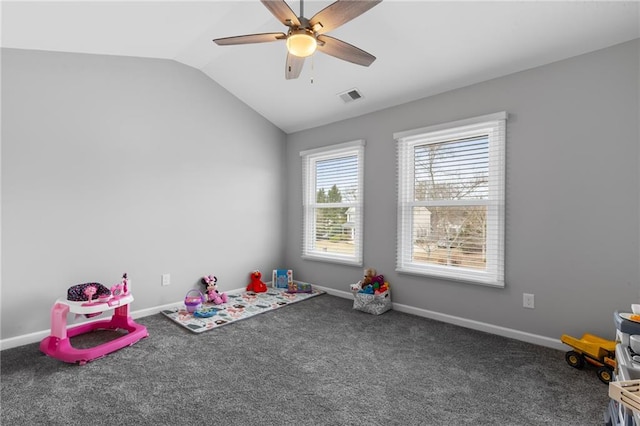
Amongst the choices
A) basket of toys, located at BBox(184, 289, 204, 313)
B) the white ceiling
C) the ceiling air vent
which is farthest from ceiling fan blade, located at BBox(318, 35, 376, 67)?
basket of toys, located at BBox(184, 289, 204, 313)

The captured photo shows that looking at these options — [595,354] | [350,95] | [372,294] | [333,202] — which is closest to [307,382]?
[372,294]

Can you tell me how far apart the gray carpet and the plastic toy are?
0.07 metres

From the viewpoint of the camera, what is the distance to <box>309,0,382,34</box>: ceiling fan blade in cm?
171

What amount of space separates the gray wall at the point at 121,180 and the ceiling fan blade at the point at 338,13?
231cm

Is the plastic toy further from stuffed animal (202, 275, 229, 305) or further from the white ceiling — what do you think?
stuffed animal (202, 275, 229, 305)

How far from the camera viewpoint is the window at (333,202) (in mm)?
4031

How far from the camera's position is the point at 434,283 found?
3.27 metres

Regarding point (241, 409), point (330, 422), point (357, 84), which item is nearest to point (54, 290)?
point (241, 409)

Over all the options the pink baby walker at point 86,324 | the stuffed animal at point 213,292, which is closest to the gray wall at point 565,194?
the stuffed animal at point 213,292

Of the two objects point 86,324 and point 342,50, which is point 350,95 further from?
point 86,324

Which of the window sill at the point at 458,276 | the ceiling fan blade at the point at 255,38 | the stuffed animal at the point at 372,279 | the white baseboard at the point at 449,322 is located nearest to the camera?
the ceiling fan blade at the point at 255,38

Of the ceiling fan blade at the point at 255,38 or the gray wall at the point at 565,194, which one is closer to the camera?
the ceiling fan blade at the point at 255,38

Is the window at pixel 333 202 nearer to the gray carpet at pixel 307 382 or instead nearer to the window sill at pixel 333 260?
the window sill at pixel 333 260

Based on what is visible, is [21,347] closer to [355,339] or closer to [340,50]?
[355,339]
